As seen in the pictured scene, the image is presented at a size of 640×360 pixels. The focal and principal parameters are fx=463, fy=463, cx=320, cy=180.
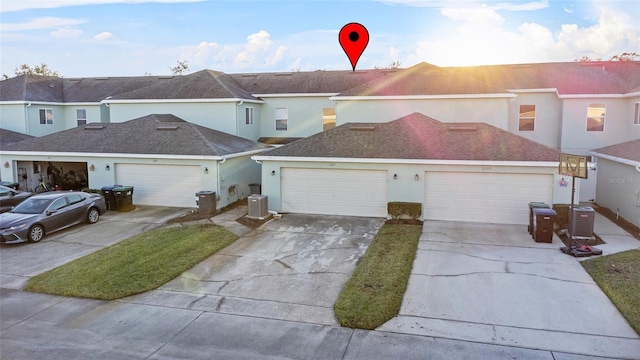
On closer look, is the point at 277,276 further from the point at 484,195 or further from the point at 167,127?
the point at 167,127

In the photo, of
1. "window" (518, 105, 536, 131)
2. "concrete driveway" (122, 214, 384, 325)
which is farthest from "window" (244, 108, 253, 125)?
"window" (518, 105, 536, 131)

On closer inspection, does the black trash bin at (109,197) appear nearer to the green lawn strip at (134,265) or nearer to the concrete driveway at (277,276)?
the green lawn strip at (134,265)

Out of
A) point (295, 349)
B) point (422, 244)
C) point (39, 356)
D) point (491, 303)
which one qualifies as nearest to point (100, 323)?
point (39, 356)

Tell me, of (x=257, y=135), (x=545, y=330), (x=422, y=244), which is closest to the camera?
(x=545, y=330)

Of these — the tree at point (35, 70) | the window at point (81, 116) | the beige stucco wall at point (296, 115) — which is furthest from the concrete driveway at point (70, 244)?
the tree at point (35, 70)

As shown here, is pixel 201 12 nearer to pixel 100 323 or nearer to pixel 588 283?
pixel 100 323

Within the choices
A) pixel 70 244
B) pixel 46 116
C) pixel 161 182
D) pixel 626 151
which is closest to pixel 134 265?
pixel 70 244
